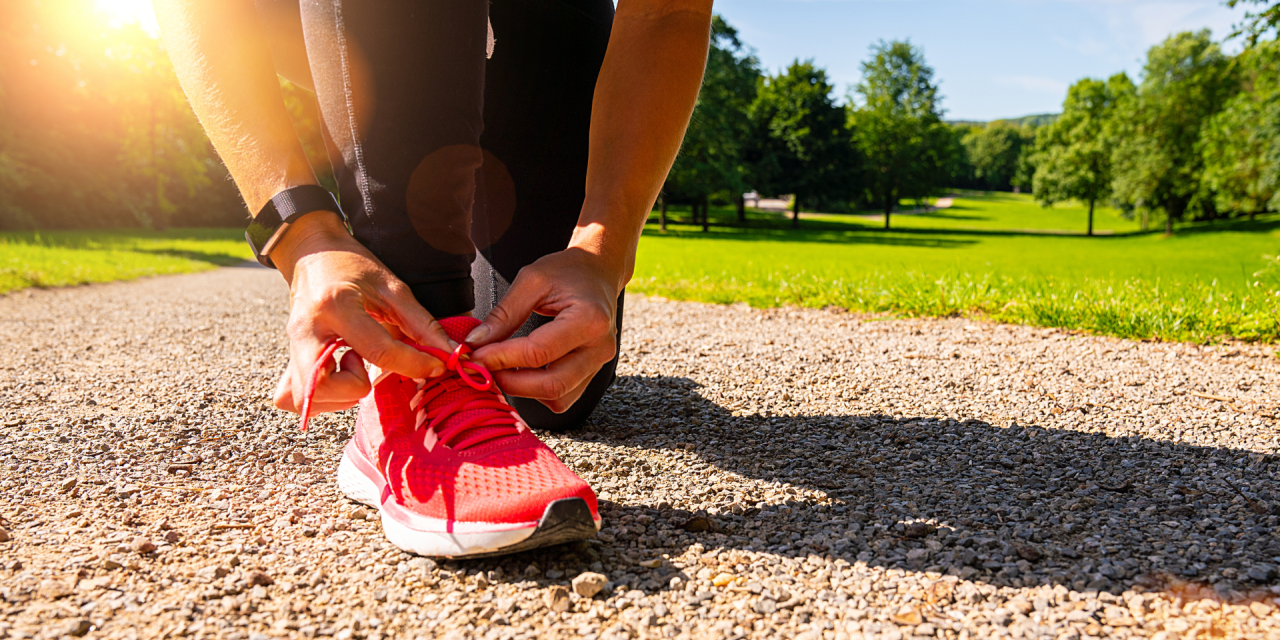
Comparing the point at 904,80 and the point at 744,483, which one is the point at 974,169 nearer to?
the point at 904,80

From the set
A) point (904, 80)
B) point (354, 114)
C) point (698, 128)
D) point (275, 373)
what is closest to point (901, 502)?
point (354, 114)

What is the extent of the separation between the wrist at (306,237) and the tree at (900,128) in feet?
114

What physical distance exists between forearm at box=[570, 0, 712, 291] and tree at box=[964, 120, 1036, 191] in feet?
311

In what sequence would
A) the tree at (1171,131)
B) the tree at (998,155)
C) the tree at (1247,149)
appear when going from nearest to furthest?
the tree at (1247,149) < the tree at (1171,131) < the tree at (998,155)

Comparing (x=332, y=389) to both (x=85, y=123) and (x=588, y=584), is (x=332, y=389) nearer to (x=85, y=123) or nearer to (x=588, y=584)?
(x=588, y=584)

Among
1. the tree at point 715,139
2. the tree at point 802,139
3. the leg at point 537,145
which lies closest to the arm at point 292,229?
the leg at point 537,145

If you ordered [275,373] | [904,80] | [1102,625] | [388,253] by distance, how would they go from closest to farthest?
[1102,625], [388,253], [275,373], [904,80]

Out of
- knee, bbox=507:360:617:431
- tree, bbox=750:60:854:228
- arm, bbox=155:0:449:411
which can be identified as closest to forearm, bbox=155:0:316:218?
arm, bbox=155:0:449:411

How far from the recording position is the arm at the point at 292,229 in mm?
948

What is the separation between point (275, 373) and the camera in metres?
2.54

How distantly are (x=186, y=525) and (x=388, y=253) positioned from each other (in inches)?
24.4

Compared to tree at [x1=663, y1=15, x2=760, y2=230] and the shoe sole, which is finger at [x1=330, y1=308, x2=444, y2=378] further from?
tree at [x1=663, y1=15, x2=760, y2=230]

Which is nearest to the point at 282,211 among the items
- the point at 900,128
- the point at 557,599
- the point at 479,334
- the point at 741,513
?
the point at 479,334

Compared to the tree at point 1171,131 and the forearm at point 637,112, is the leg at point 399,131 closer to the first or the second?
the forearm at point 637,112
